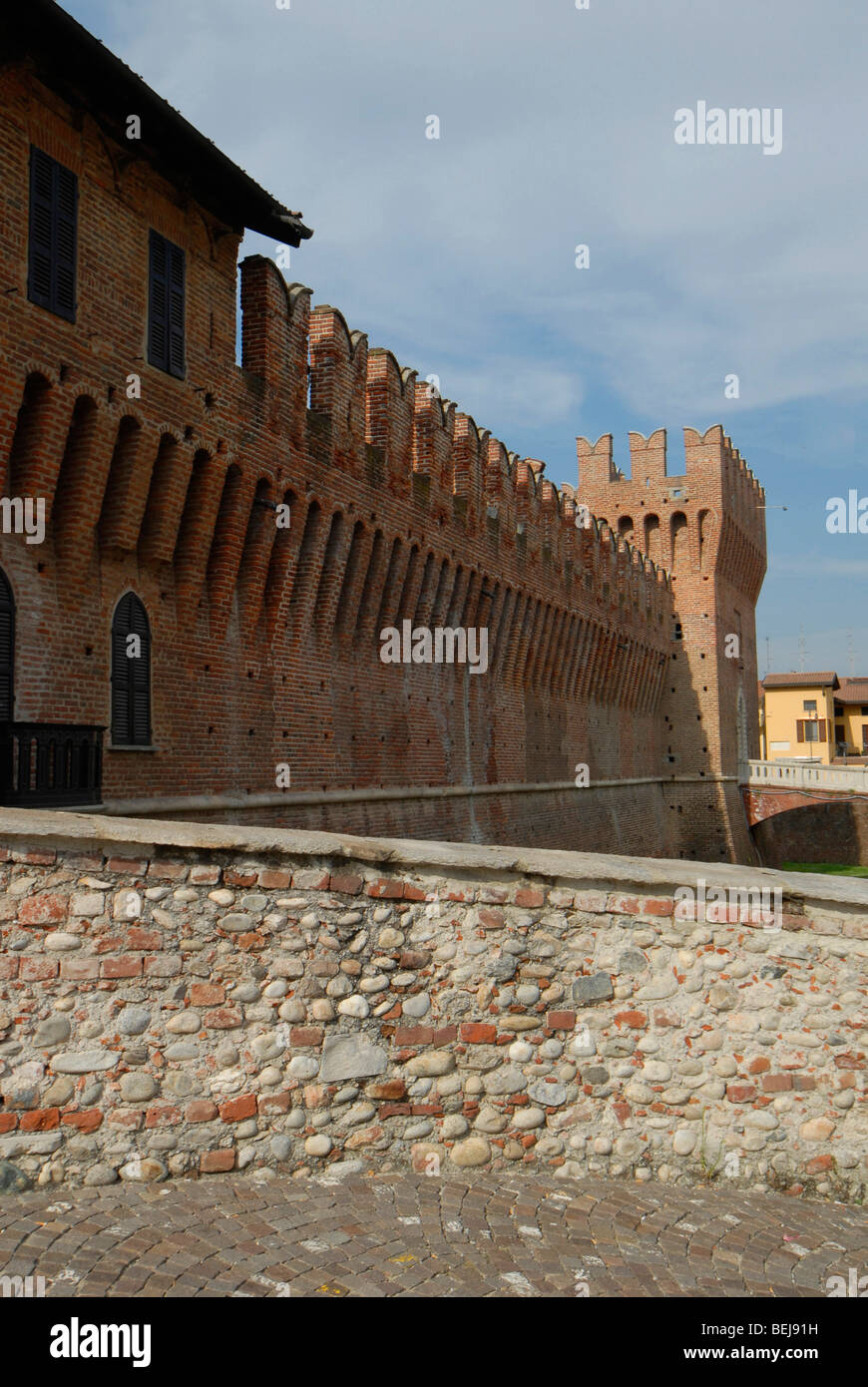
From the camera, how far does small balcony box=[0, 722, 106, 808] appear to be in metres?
8.97

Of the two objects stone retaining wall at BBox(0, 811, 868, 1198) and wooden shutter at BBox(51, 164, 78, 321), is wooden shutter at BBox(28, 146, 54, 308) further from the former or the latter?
stone retaining wall at BBox(0, 811, 868, 1198)

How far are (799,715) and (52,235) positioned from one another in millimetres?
62037

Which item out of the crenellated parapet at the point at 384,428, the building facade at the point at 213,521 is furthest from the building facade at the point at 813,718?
the building facade at the point at 213,521

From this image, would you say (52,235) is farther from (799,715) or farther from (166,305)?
(799,715)

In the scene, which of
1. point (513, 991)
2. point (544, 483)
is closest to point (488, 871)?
point (513, 991)

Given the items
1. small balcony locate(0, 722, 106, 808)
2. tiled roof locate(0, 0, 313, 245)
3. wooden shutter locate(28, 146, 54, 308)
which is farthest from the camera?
wooden shutter locate(28, 146, 54, 308)

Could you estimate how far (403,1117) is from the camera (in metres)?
6.01

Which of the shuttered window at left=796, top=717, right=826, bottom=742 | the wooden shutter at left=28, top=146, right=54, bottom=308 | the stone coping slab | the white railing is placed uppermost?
the wooden shutter at left=28, top=146, right=54, bottom=308

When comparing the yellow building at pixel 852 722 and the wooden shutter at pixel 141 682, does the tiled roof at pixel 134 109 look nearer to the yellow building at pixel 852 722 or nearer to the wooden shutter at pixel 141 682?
the wooden shutter at pixel 141 682

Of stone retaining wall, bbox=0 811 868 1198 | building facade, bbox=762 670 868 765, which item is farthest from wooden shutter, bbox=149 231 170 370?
building facade, bbox=762 670 868 765

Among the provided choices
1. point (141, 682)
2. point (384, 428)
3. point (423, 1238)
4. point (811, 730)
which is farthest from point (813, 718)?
point (423, 1238)

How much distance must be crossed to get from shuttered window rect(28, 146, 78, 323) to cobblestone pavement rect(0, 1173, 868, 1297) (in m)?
7.97

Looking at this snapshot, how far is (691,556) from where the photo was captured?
3603 centimetres

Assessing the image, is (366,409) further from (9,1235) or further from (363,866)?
(9,1235)
